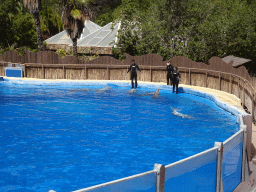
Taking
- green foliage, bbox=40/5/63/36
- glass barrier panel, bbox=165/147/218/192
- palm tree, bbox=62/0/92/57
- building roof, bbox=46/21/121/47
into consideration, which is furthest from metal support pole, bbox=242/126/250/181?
green foliage, bbox=40/5/63/36

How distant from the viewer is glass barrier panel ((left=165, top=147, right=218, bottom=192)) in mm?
4887

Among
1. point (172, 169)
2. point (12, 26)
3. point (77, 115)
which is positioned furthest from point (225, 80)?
point (12, 26)

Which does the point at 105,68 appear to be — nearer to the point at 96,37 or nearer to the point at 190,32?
the point at 190,32

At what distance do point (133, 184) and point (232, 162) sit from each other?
9.55 feet

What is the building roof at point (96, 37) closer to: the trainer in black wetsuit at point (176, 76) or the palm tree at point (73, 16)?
the palm tree at point (73, 16)

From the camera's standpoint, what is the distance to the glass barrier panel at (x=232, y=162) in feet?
20.6

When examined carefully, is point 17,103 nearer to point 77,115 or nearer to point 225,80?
point 77,115

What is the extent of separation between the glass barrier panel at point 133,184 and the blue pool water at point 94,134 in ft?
15.7

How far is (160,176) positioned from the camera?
4.66m

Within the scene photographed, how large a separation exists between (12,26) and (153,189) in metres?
50.3

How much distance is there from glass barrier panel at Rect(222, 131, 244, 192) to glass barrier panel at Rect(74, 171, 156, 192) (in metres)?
1.93

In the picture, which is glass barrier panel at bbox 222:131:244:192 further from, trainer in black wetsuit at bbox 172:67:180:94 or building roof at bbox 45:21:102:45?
building roof at bbox 45:21:102:45

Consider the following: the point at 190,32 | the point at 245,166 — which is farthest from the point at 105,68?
the point at 245,166

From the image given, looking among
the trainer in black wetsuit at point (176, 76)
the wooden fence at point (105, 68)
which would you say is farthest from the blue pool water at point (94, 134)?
the wooden fence at point (105, 68)
